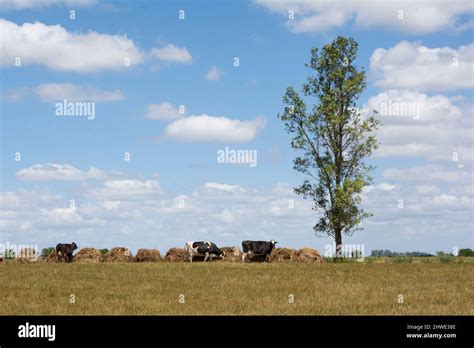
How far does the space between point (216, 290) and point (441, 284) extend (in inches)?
364

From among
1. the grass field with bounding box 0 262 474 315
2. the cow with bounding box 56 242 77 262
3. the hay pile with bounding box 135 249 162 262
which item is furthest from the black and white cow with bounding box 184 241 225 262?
the grass field with bounding box 0 262 474 315

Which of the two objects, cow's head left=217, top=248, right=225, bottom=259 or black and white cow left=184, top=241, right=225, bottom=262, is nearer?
black and white cow left=184, top=241, right=225, bottom=262

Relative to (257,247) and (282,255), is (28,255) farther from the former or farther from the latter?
(282,255)

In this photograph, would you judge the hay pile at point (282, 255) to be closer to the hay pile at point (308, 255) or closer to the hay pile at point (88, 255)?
the hay pile at point (308, 255)

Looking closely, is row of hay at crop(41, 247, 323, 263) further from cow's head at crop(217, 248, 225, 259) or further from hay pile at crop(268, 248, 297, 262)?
cow's head at crop(217, 248, 225, 259)

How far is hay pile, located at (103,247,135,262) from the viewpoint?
154 ft

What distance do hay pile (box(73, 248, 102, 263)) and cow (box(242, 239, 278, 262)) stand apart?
408 inches

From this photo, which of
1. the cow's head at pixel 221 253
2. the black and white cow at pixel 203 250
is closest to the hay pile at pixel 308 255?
the cow's head at pixel 221 253

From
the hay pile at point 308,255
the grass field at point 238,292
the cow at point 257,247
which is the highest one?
the cow at point 257,247

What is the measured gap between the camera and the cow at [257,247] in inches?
1837

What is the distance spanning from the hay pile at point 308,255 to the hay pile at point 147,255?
1044 centimetres

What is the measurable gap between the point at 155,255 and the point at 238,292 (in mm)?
25679
